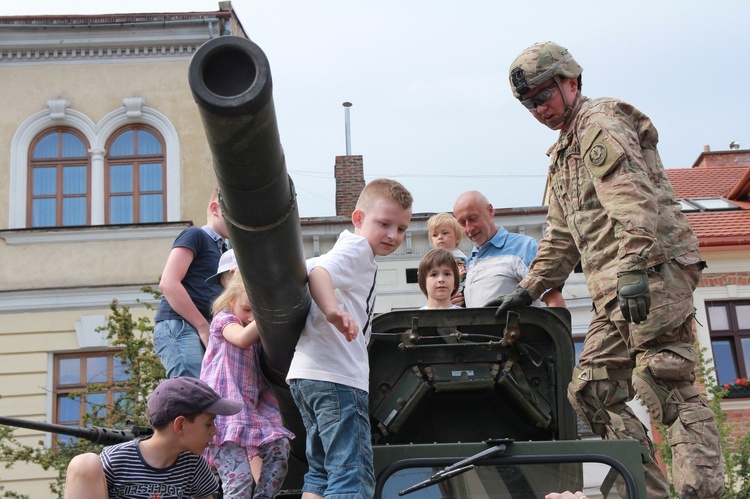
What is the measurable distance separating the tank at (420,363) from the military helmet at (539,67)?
3.52ft

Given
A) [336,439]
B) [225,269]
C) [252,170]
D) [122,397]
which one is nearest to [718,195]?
[122,397]

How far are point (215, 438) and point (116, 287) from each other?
41.7 ft

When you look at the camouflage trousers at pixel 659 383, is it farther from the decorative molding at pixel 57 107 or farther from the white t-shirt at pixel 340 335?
the decorative molding at pixel 57 107

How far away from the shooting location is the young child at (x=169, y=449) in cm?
402

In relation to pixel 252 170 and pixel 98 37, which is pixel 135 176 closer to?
pixel 98 37

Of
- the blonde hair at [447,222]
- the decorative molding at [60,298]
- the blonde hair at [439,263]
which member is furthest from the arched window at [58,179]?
the blonde hair at [439,263]

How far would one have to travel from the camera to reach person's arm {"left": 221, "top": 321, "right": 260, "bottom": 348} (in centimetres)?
463

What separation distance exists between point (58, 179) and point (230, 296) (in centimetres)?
1359

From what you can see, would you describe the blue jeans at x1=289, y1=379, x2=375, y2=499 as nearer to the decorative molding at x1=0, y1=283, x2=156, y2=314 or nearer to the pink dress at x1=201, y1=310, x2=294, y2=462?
the pink dress at x1=201, y1=310, x2=294, y2=462

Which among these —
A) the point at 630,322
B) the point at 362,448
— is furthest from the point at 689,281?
the point at 362,448

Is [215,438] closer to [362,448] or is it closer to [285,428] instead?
[285,428]

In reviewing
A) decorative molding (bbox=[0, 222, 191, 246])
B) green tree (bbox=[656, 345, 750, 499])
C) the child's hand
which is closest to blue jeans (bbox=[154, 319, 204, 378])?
the child's hand

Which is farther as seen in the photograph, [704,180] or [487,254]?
[704,180]

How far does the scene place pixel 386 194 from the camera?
4418 mm
